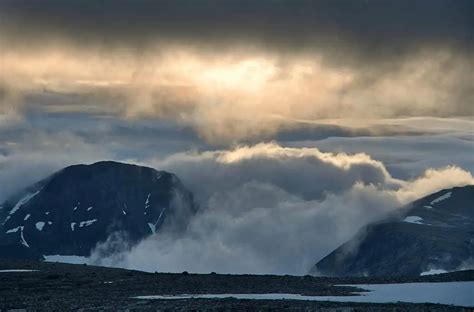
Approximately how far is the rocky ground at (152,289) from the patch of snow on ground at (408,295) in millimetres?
4680

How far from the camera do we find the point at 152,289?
141 metres

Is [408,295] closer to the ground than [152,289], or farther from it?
closer to the ground

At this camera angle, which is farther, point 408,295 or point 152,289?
point 152,289

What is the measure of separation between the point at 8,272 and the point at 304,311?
6752cm

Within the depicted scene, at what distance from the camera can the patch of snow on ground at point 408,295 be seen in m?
124

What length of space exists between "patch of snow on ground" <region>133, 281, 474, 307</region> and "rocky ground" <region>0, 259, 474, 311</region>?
4680 millimetres

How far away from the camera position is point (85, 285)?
146875 mm

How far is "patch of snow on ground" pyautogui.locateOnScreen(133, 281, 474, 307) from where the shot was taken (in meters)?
124

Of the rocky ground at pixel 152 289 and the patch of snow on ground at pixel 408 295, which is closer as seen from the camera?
the rocky ground at pixel 152 289

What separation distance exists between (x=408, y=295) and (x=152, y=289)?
32.3 meters

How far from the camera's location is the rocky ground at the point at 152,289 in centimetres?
11619

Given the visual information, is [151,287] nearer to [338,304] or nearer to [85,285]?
[85,285]

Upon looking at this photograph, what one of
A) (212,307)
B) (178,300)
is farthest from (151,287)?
(212,307)

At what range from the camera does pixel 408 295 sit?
128 m
